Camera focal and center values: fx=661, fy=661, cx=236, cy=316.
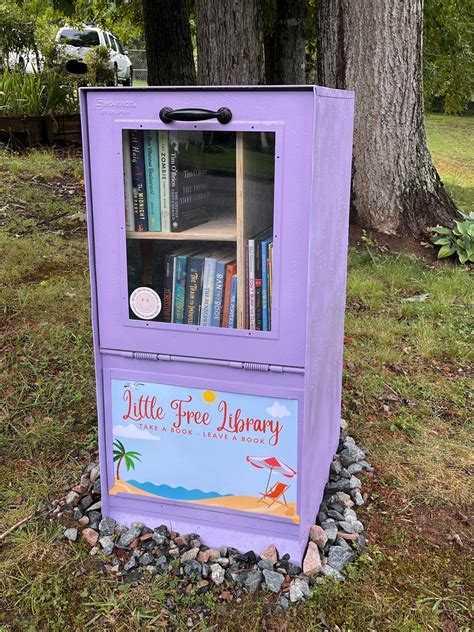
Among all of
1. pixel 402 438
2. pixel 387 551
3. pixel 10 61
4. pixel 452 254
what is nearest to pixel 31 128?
pixel 10 61

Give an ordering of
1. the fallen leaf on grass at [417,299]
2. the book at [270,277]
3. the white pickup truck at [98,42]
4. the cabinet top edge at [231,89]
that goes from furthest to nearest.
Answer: the white pickup truck at [98,42] < the fallen leaf on grass at [417,299] < the book at [270,277] < the cabinet top edge at [231,89]

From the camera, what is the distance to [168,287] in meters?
2.38

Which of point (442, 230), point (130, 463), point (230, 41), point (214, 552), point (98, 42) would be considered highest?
point (98, 42)

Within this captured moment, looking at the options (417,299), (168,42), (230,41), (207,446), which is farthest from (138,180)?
(168,42)

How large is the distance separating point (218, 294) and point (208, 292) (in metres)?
0.04

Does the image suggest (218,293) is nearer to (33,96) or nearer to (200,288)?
(200,288)

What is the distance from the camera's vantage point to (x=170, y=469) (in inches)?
98.8

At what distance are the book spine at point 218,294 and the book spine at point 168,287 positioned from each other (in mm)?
162

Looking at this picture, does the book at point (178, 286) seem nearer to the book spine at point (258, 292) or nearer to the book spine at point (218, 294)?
the book spine at point (218, 294)

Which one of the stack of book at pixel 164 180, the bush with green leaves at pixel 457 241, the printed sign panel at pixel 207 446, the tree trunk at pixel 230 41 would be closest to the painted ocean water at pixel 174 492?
the printed sign panel at pixel 207 446

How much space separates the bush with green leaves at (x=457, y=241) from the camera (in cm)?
597

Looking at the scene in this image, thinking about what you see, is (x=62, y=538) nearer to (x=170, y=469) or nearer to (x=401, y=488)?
(x=170, y=469)

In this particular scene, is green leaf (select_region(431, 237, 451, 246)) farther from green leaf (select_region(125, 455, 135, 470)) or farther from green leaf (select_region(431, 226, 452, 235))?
→ green leaf (select_region(125, 455, 135, 470))

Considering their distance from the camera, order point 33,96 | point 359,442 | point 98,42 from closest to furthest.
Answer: point 359,442
point 33,96
point 98,42
